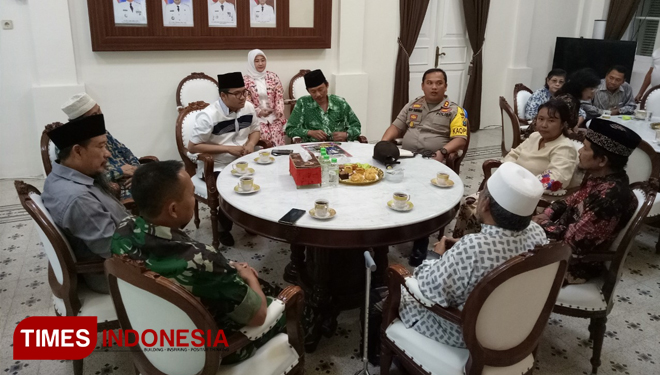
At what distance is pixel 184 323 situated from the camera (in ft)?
4.09

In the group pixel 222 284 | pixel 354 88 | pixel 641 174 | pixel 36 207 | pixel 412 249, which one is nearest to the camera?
pixel 222 284

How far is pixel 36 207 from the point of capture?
164cm

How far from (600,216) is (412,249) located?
1.34 m

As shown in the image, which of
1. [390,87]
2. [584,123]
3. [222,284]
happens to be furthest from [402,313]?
[390,87]

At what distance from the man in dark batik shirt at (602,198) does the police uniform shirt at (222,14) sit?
356 centimetres

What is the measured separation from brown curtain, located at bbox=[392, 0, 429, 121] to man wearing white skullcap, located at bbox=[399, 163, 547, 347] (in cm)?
434

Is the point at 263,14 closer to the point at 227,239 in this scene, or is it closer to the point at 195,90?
the point at 195,90

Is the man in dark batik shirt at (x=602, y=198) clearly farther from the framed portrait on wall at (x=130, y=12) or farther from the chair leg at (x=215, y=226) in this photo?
the framed portrait on wall at (x=130, y=12)

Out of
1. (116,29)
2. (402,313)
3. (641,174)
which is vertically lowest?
(402,313)

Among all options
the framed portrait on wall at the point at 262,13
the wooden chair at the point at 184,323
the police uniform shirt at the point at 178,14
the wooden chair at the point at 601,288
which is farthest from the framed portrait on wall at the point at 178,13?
the wooden chair at the point at 601,288

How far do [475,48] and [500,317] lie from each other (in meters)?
5.42

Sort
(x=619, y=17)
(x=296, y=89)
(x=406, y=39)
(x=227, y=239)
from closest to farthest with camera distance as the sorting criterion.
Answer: (x=227, y=239)
(x=296, y=89)
(x=406, y=39)
(x=619, y=17)

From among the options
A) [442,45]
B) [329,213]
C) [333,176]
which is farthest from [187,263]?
[442,45]

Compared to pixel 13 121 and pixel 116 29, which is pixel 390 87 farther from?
pixel 13 121
